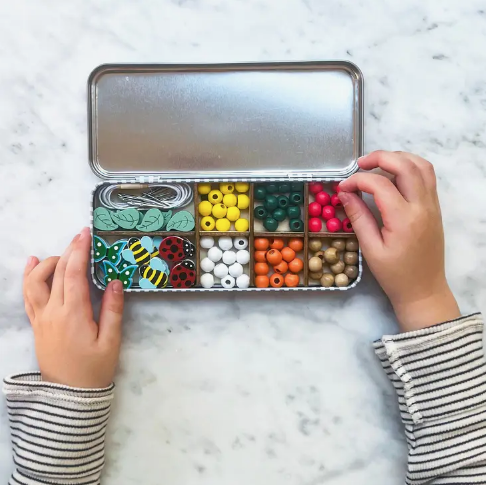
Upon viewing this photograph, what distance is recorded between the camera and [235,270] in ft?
2.63

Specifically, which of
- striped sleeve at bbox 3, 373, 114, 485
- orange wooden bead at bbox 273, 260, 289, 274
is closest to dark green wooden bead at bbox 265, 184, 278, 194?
orange wooden bead at bbox 273, 260, 289, 274

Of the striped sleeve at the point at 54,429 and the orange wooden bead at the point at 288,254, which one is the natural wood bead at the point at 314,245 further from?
the striped sleeve at the point at 54,429

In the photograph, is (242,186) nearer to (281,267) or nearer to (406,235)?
(281,267)

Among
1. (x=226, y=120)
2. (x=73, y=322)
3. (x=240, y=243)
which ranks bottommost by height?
(x=73, y=322)

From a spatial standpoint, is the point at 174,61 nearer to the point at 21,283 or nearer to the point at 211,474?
the point at 21,283

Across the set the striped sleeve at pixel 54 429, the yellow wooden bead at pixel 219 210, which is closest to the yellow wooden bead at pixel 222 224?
the yellow wooden bead at pixel 219 210

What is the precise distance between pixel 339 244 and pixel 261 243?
4.7 inches

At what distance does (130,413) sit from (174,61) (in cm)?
56

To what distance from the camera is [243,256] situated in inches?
31.7

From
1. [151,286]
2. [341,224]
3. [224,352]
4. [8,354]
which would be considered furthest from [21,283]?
[341,224]

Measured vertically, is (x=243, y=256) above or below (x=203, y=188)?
below

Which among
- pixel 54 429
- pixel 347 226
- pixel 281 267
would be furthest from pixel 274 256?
pixel 54 429

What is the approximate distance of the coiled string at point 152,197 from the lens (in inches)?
31.1

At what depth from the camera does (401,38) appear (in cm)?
82
